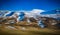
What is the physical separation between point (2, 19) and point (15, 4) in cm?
36

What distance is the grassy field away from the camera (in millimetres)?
2108

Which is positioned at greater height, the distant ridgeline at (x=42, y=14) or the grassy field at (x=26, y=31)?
the distant ridgeline at (x=42, y=14)

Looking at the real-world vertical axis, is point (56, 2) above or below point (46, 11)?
above

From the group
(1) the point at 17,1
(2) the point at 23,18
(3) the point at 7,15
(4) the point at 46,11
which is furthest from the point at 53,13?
(3) the point at 7,15

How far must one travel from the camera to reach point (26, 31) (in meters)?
2.17

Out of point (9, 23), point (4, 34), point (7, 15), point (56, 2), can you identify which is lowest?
point (4, 34)

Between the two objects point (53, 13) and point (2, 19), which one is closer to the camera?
point (53, 13)

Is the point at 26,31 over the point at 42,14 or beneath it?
beneath

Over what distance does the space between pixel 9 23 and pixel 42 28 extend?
592mm

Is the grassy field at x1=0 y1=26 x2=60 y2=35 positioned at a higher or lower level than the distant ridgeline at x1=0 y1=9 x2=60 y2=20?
lower

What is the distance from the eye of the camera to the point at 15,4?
2242 millimetres

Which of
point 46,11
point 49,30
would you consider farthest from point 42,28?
point 46,11

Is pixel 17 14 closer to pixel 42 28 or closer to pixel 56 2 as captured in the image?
pixel 42 28

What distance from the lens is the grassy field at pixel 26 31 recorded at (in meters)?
2.11
